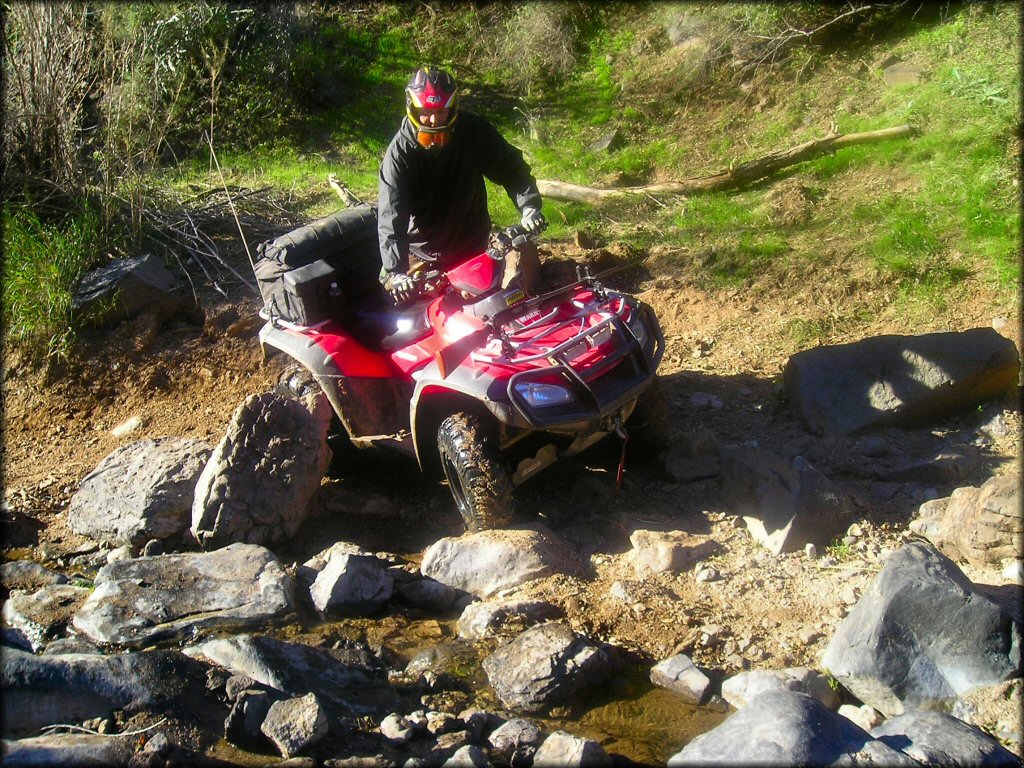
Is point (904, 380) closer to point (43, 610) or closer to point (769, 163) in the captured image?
point (769, 163)

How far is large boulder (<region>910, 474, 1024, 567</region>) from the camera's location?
4086 mm

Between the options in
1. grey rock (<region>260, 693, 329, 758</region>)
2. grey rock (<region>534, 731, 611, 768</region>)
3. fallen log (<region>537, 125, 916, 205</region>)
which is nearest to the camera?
grey rock (<region>534, 731, 611, 768</region>)

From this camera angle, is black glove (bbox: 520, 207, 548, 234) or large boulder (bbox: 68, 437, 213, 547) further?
large boulder (bbox: 68, 437, 213, 547)

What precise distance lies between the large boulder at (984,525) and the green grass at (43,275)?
619 centimetres

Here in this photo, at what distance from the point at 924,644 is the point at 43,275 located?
6.78 meters

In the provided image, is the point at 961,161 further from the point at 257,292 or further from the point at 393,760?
the point at 393,760

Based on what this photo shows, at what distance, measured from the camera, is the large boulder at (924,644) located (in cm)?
352

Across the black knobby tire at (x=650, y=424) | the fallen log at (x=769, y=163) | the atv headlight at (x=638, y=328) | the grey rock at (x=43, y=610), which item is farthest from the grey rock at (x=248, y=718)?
the fallen log at (x=769, y=163)

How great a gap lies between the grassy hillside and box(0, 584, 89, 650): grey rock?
325cm

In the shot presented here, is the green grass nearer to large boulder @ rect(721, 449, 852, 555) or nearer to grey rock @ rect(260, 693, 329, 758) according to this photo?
grey rock @ rect(260, 693, 329, 758)

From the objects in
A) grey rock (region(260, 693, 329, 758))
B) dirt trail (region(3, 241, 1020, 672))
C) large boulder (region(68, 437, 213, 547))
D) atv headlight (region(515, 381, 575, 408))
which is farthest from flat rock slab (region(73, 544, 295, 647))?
atv headlight (region(515, 381, 575, 408))

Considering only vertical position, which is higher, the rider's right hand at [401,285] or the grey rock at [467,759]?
the rider's right hand at [401,285]

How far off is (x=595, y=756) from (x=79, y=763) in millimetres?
1696

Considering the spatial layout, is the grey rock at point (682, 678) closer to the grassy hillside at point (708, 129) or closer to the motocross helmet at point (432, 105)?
the motocross helmet at point (432, 105)
